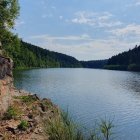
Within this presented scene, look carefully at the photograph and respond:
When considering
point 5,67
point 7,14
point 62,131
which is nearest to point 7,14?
point 7,14

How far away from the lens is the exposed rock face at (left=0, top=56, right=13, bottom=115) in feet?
75.7

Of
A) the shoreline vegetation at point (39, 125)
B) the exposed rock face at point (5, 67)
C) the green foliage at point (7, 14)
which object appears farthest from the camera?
the green foliage at point (7, 14)

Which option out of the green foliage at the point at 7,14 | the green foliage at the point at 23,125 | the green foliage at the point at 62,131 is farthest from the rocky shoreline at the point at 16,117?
the green foliage at the point at 7,14

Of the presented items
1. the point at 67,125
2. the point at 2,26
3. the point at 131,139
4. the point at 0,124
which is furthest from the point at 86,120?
the point at 2,26

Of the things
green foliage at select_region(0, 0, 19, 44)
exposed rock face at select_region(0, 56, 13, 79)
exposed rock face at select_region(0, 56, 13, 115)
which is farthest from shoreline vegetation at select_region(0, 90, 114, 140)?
green foliage at select_region(0, 0, 19, 44)

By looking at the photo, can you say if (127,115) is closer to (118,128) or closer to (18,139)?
(118,128)

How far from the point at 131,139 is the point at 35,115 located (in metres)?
7.92

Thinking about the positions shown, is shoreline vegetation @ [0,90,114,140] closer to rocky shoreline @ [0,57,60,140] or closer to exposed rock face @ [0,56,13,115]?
rocky shoreline @ [0,57,60,140]

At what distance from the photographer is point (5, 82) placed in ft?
80.5

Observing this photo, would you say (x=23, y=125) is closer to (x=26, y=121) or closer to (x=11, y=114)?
(x=26, y=121)

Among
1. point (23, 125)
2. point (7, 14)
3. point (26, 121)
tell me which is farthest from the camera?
point (7, 14)

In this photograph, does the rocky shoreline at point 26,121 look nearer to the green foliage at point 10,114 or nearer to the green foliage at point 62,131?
the green foliage at point 10,114

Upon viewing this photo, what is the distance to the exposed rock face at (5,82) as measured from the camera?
23080 millimetres

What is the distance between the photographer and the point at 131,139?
2833 centimetres
